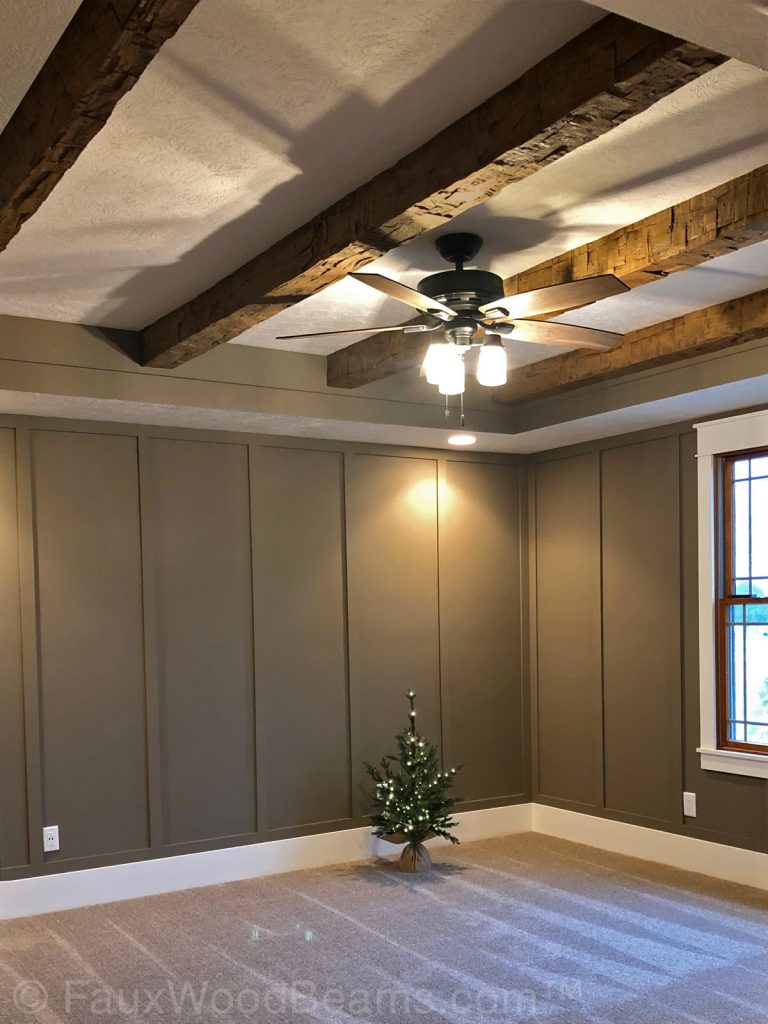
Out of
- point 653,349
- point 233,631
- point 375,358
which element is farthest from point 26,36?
point 233,631

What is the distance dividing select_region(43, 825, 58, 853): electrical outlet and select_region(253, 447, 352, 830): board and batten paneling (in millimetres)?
1135

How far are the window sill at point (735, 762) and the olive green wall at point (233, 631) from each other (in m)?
1.49

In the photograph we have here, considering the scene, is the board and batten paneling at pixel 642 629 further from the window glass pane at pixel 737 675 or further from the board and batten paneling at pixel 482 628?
the board and batten paneling at pixel 482 628

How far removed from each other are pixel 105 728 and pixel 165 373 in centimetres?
183

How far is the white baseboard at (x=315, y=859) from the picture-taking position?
4.98 metres

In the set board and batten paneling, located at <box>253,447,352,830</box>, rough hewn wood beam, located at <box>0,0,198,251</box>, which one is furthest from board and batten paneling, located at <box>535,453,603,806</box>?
rough hewn wood beam, located at <box>0,0,198,251</box>

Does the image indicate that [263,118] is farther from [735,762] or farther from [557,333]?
[735,762]

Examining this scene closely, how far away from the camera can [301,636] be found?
19.2 ft

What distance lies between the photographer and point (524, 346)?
514 centimetres

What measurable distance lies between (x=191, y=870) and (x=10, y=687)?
1364 mm

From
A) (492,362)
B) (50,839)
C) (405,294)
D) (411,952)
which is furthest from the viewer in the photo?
(50,839)

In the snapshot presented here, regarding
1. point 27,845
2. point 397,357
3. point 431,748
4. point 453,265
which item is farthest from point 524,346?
point 27,845

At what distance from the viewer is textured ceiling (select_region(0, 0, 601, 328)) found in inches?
88.5

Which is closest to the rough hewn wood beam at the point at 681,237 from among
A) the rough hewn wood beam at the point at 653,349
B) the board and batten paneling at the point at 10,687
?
the rough hewn wood beam at the point at 653,349
